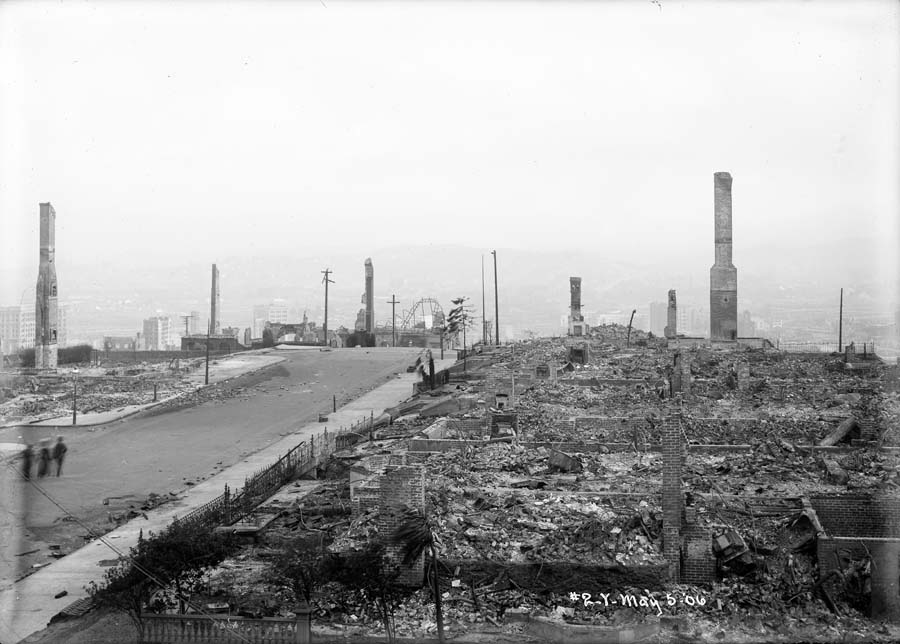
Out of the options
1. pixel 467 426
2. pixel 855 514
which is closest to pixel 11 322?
pixel 467 426

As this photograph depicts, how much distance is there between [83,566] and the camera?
51.0 feet

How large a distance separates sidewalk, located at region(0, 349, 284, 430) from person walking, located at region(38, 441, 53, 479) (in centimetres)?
535

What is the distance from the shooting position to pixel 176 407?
35719mm

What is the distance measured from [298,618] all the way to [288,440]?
19.0 metres

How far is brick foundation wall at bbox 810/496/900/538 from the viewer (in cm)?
1248

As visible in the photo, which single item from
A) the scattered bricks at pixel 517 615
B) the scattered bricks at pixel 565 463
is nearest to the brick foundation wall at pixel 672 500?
the scattered bricks at pixel 517 615

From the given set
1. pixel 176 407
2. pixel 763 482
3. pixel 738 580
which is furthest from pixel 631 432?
pixel 176 407

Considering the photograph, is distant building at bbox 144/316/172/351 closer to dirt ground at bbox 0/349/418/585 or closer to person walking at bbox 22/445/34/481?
dirt ground at bbox 0/349/418/585

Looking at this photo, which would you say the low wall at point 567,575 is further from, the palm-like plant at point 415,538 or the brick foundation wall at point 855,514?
the brick foundation wall at point 855,514

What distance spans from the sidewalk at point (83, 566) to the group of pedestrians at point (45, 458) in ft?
14.6

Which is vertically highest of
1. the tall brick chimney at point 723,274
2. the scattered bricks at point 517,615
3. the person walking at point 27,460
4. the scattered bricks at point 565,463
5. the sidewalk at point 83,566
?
the tall brick chimney at point 723,274

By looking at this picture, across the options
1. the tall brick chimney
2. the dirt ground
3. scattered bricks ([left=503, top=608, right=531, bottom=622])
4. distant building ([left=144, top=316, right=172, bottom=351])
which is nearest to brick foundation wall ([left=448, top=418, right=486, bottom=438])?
the dirt ground

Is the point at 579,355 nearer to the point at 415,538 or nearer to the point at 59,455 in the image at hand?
the point at 59,455

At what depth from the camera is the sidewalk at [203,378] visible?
31.6 metres
